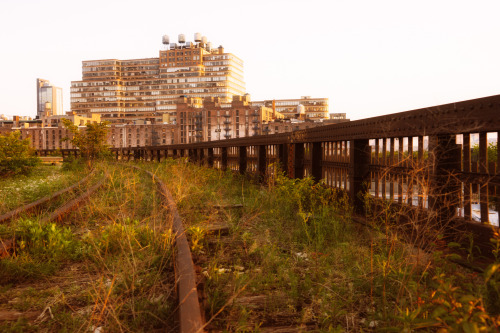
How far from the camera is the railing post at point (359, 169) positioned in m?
5.91

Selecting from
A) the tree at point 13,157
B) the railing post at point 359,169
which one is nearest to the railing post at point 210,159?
the tree at point 13,157

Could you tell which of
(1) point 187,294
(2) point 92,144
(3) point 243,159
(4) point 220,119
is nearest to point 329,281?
(1) point 187,294

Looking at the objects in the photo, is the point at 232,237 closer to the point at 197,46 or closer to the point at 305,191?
the point at 305,191

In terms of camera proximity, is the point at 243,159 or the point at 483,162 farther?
the point at 243,159

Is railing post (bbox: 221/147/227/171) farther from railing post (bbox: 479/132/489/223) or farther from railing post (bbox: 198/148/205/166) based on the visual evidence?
railing post (bbox: 479/132/489/223)

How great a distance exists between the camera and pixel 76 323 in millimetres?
2557

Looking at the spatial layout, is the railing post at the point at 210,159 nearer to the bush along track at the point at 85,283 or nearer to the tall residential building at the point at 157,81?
the bush along track at the point at 85,283

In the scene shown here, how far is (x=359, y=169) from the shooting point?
5.98 m

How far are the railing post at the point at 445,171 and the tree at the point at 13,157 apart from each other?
673 inches

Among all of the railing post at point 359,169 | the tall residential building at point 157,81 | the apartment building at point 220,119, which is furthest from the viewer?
the tall residential building at point 157,81

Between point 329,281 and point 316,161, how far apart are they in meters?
5.13

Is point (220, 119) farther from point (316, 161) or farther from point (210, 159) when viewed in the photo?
point (316, 161)

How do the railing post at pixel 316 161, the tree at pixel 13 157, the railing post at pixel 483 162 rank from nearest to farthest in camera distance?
the railing post at pixel 483 162 → the railing post at pixel 316 161 → the tree at pixel 13 157

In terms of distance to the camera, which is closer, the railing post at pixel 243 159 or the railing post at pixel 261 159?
the railing post at pixel 261 159
